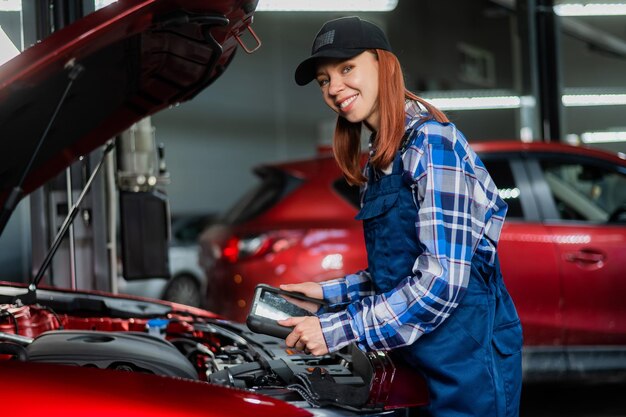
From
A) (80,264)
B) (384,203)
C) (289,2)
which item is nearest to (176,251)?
(289,2)

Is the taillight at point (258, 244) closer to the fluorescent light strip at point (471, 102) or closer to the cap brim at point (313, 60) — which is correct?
the cap brim at point (313, 60)

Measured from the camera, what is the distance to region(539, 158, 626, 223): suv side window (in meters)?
5.55

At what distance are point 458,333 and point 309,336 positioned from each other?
36 cm

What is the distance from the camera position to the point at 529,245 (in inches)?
209

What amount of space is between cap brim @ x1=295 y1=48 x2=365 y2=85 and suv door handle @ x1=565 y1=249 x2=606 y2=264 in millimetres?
3417

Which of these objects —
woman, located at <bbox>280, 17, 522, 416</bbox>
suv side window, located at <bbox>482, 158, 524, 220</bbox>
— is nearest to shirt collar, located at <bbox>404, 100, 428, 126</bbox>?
woman, located at <bbox>280, 17, 522, 416</bbox>

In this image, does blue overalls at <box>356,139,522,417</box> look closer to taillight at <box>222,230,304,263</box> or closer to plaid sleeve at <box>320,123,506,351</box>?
plaid sleeve at <box>320,123,506,351</box>

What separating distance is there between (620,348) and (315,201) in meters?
2.10

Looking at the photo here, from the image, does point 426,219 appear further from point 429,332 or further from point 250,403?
point 250,403

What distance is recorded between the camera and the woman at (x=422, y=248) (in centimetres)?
203

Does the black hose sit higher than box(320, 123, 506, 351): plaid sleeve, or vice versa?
box(320, 123, 506, 351): plaid sleeve

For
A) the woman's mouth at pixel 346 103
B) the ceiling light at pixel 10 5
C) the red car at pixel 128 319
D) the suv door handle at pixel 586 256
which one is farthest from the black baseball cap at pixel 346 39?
the suv door handle at pixel 586 256

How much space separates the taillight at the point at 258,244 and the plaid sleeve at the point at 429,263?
339cm

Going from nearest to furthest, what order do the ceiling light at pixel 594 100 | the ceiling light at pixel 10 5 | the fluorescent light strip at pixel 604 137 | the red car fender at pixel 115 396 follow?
the red car fender at pixel 115 396 → the ceiling light at pixel 10 5 → the ceiling light at pixel 594 100 → the fluorescent light strip at pixel 604 137
